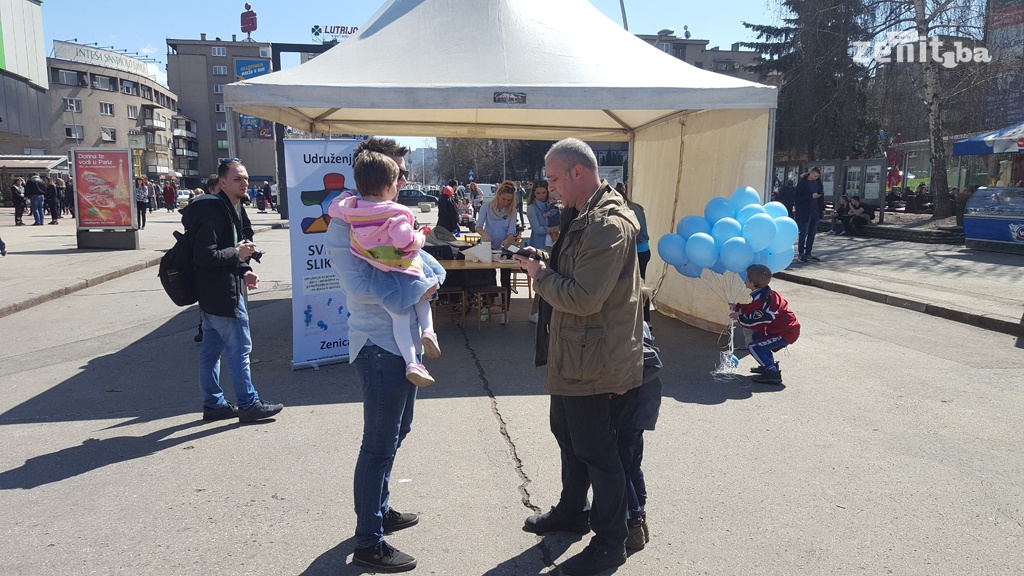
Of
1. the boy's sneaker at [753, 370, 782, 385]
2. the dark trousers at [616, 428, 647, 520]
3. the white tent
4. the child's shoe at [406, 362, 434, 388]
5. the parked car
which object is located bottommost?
the boy's sneaker at [753, 370, 782, 385]

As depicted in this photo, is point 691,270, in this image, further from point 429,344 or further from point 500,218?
point 429,344

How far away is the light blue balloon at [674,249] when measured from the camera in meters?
6.88

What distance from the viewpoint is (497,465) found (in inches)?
164

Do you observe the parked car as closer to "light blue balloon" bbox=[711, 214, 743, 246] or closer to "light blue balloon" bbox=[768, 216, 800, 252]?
"light blue balloon" bbox=[711, 214, 743, 246]

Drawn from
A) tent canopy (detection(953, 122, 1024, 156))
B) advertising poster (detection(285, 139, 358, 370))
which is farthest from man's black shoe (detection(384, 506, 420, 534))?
tent canopy (detection(953, 122, 1024, 156))

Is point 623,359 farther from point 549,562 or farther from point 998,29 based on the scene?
point 998,29

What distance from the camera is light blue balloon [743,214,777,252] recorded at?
617 cm

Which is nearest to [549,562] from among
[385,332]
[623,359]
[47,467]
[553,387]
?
[553,387]

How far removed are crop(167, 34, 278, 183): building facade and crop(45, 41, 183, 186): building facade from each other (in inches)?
293

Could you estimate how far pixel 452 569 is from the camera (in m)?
3.02

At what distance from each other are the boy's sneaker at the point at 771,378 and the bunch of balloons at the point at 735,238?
1027mm

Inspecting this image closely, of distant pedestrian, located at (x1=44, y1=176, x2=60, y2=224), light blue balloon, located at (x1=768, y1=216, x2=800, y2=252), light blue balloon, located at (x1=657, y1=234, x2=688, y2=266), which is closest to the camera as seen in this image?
light blue balloon, located at (x1=768, y1=216, x2=800, y2=252)

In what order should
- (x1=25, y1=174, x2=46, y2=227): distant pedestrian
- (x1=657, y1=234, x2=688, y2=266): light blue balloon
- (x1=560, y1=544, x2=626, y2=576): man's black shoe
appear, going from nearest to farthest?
(x1=560, y1=544, x2=626, y2=576): man's black shoe, (x1=657, y1=234, x2=688, y2=266): light blue balloon, (x1=25, y1=174, x2=46, y2=227): distant pedestrian

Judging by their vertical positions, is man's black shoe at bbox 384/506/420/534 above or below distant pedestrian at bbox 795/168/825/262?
below
